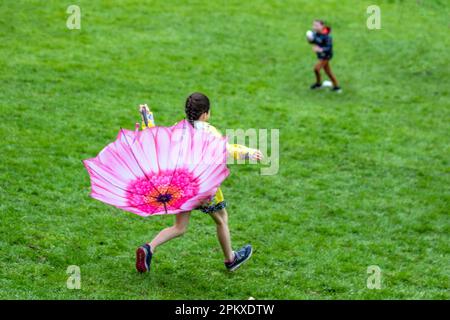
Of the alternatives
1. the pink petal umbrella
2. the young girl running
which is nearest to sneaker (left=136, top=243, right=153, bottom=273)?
the young girl running

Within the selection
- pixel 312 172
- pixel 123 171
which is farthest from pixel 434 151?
pixel 123 171

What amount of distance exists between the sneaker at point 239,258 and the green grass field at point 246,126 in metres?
0.11

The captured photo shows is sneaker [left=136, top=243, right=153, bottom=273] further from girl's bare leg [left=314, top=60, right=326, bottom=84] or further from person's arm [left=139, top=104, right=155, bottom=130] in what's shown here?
girl's bare leg [left=314, top=60, right=326, bottom=84]

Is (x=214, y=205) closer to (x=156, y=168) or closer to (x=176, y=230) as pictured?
(x=176, y=230)

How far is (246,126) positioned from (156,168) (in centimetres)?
717

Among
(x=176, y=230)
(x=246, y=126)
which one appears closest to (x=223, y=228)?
(x=176, y=230)

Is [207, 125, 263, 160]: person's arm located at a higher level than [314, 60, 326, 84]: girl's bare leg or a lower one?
lower

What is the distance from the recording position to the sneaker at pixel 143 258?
7.68 meters

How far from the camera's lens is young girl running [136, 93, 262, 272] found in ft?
23.9

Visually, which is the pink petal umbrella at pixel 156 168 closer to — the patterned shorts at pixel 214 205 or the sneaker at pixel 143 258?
the patterned shorts at pixel 214 205

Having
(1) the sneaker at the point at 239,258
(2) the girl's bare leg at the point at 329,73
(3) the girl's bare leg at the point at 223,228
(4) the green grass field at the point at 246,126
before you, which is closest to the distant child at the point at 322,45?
(2) the girl's bare leg at the point at 329,73

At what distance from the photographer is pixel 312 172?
12.3 m
